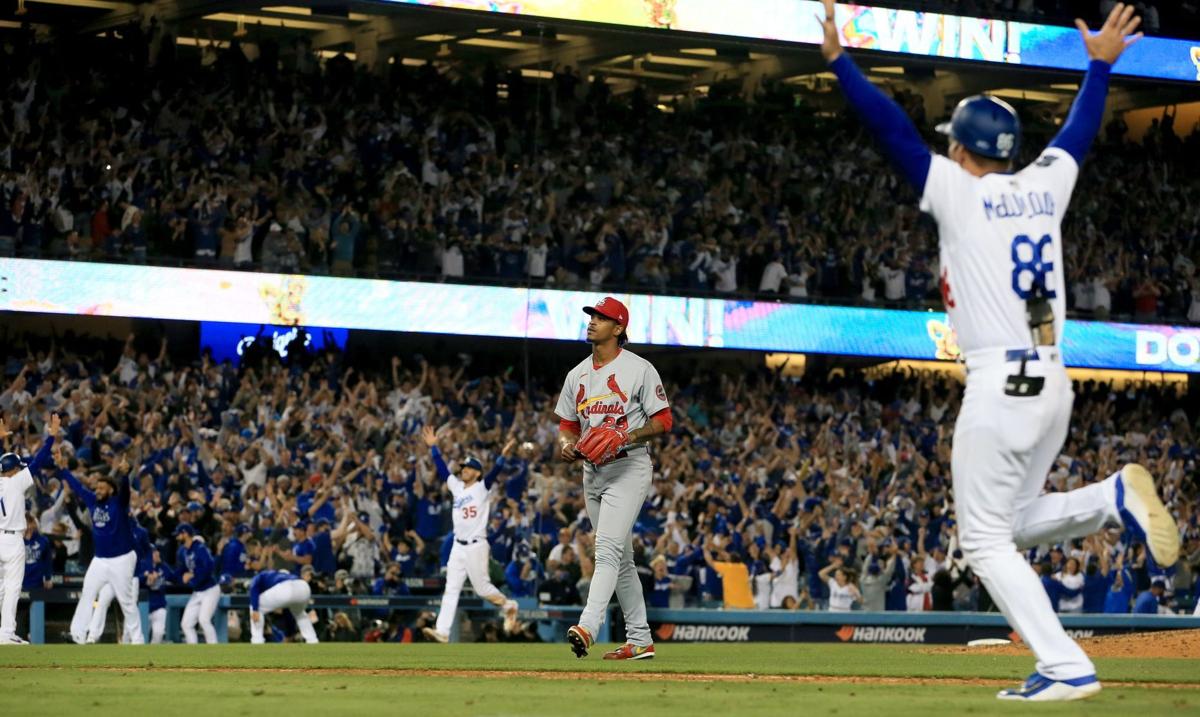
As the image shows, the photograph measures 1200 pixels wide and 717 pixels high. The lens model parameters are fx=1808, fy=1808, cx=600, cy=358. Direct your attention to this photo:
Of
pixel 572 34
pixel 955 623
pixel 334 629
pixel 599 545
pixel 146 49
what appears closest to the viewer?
pixel 599 545

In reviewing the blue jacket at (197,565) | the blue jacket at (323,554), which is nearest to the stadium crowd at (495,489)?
the blue jacket at (323,554)

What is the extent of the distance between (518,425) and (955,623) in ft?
25.4

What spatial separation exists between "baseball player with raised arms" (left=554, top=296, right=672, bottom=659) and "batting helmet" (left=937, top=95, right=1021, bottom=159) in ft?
12.6

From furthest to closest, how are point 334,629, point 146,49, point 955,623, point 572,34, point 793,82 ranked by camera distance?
point 793,82
point 572,34
point 146,49
point 955,623
point 334,629

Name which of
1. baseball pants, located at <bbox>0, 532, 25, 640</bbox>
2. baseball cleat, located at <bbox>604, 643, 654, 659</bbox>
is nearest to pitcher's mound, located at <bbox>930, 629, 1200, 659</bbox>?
baseball cleat, located at <bbox>604, 643, 654, 659</bbox>

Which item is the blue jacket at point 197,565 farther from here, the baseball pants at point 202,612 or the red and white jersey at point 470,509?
the red and white jersey at point 470,509

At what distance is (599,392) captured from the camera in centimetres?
1088

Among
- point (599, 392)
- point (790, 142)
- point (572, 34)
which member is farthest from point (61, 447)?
point (790, 142)

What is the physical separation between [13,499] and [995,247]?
487 inches

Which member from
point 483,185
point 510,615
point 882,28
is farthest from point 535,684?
point 882,28

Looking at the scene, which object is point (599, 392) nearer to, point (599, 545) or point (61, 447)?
point (599, 545)

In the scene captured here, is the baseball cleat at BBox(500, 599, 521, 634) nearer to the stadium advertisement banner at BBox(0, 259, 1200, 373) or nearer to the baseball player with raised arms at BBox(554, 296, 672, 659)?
the baseball player with raised arms at BBox(554, 296, 672, 659)

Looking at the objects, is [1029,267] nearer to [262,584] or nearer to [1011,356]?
[1011,356]

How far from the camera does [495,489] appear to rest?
79.1 feet
